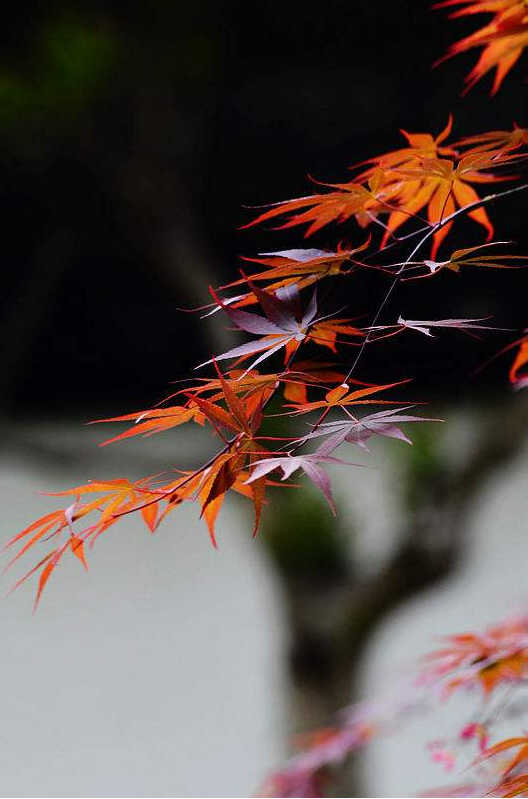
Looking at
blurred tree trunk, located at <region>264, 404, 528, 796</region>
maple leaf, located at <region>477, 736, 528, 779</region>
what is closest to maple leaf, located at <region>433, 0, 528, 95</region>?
maple leaf, located at <region>477, 736, 528, 779</region>

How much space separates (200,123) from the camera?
2.02 m

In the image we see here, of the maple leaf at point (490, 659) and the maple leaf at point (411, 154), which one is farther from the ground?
the maple leaf at point (411, 154)

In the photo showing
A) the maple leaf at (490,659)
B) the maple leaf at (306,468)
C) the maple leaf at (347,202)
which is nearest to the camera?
the maple leaf at (306,468)

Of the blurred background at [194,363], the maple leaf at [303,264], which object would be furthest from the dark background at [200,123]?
the maple leaf at [303,264]

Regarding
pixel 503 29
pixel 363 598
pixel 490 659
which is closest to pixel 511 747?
pixel 490 659

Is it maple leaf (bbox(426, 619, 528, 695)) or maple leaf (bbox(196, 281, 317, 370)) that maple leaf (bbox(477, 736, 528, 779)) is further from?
maple leaf (bbox(196, 281, 317, 370))

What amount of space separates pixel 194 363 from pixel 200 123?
625mm

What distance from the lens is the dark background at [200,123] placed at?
1.90 metres

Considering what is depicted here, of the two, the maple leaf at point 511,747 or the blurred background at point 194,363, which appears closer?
the maple leaf at point 511,747

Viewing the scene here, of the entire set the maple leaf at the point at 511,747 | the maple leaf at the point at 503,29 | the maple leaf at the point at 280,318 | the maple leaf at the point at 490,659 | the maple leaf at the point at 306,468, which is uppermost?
the maple leaf at the point at 503,29

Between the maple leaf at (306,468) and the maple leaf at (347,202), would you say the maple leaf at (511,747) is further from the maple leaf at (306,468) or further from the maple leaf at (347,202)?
the maple leaf at (347,202)

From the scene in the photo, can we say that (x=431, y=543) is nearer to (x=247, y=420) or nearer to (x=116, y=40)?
(x=116, y=40)

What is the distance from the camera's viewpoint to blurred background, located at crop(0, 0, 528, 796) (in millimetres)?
1908

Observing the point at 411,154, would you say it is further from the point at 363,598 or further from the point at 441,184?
the point at 363,598
